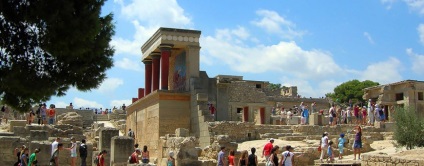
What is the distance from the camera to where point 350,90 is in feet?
271

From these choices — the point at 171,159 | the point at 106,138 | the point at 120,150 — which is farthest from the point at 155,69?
the point at 171,159

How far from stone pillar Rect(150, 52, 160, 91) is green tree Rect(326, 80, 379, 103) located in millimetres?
57225

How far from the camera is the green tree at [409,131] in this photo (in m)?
20.4

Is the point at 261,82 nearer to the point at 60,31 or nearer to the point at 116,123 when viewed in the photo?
the point at 116,123

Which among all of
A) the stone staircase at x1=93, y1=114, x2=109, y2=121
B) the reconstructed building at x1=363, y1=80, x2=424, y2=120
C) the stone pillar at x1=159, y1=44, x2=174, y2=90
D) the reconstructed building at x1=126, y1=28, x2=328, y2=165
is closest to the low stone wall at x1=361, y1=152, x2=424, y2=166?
the reconstructed building at x1=126, y1=28, x2=328, y2=165

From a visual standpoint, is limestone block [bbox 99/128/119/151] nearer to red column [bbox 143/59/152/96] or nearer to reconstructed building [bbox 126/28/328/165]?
reconstructed building [bbox 126/28/328/165]

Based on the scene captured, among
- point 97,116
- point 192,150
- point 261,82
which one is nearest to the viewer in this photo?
point 192,150

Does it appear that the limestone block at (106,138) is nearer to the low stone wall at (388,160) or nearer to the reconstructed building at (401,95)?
the low stone wall at (388,160)

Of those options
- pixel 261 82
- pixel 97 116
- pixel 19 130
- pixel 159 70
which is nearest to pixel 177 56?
pixel 159 70

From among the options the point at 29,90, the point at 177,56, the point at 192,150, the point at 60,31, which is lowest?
the point at 192,150

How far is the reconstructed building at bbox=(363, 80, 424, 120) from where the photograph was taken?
1529 inches

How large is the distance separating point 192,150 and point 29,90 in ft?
27.3

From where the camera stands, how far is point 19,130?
23.8 metres

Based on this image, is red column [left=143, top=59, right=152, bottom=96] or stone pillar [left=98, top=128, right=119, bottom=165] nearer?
stone pillar [left=98, top=128, right=119, bottom=165]
